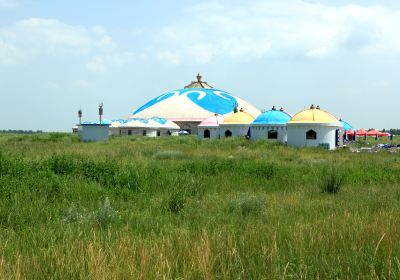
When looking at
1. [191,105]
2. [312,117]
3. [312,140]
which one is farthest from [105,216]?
[191,105]

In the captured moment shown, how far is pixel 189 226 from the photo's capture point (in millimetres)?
6363

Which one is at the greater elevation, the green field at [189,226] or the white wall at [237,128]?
the white wall at [237,128]

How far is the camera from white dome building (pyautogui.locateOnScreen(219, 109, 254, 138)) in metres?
50.1

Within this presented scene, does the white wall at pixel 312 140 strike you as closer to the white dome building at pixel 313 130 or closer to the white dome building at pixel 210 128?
the white dome building at pixel 313 130

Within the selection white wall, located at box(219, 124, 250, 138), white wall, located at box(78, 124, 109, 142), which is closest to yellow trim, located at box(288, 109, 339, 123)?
white wall, located at box(219, 124, 250, 138)

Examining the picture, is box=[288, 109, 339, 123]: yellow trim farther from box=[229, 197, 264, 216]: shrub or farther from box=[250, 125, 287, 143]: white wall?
box=[229, 197, 264, 216]: shrub

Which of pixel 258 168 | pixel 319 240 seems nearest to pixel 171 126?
pixel 258 168

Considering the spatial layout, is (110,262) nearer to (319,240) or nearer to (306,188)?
(319,240)

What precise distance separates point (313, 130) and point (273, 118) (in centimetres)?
750

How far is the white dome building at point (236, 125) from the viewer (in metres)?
50.1

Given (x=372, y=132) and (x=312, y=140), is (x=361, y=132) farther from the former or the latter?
(x=312, y=140)

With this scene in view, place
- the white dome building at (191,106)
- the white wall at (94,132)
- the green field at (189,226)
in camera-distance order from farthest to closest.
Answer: the white dome building at (191,106)
the white wall at (94,132)
the green field at (189,226)

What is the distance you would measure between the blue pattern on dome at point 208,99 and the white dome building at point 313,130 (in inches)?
2056

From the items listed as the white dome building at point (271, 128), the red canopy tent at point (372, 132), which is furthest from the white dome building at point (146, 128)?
the red canopy tent at point (372, 132)
